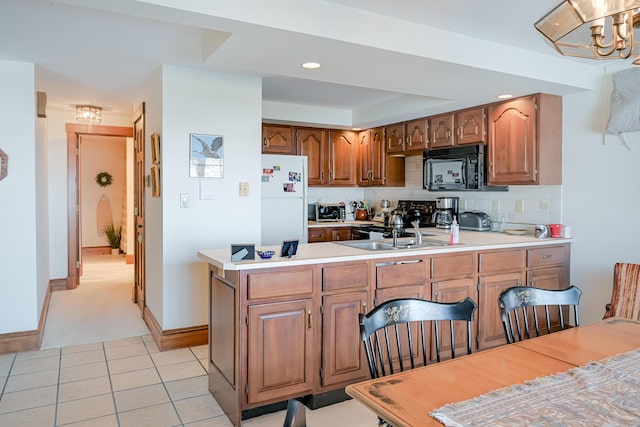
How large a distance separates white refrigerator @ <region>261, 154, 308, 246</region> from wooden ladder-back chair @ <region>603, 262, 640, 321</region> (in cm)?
292

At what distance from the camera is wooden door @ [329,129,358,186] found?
5949 mm

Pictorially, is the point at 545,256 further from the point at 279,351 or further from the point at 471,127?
the point at 279,351

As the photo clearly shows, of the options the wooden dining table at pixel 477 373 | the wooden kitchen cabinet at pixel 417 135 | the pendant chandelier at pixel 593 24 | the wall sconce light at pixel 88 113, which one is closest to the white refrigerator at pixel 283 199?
the wooden kitchen cabinet at pixel 417 135

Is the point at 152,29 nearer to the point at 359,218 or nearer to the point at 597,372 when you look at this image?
the point at 597,372

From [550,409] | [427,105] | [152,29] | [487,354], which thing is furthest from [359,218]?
[550,409]

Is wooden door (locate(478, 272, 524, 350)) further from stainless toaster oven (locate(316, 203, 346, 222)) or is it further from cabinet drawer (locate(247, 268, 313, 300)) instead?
stainless toaster oven (locate(316, 203, 346, 222))

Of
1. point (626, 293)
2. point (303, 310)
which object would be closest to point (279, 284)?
point (303, 310)

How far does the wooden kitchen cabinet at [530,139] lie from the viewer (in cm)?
394

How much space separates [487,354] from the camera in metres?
1.62

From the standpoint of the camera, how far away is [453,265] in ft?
10.6

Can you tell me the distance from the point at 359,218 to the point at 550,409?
5116 mm

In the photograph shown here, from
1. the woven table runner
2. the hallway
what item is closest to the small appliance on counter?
the woven table runner

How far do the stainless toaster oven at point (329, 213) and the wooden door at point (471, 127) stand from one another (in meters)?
1.98

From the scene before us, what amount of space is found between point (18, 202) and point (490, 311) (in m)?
3.89
